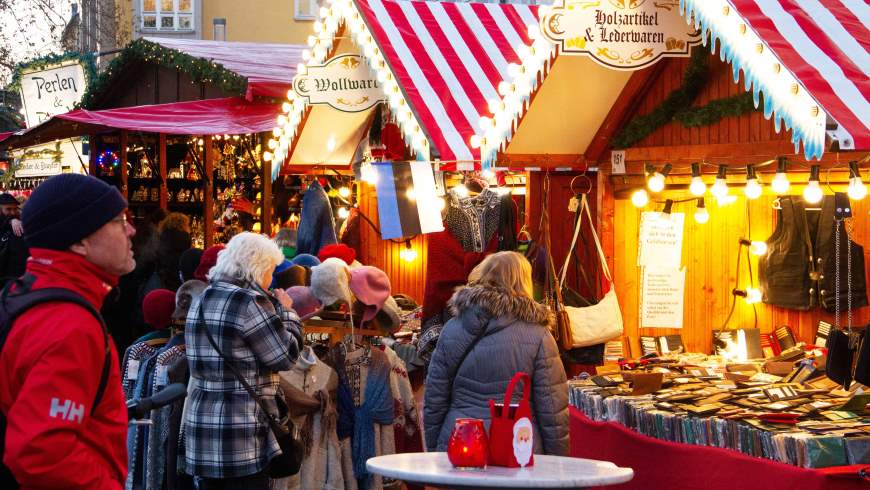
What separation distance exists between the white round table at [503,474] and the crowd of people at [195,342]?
1169 mm

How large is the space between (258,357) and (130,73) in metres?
12.1

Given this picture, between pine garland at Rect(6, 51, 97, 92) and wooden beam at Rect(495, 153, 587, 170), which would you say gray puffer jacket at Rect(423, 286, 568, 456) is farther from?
pine garland at Rect(6, 51, 97, 92)

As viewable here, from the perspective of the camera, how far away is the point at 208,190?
15.8 metres

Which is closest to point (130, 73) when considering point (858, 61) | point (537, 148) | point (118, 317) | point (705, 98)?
point (118, 317)

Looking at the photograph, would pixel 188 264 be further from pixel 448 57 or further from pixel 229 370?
pixel 448 57

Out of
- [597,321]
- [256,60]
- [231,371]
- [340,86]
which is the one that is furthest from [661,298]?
[256,60]

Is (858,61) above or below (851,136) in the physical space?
above

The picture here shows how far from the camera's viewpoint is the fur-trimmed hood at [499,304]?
653cm

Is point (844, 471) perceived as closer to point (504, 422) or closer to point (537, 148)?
point (504, 422)

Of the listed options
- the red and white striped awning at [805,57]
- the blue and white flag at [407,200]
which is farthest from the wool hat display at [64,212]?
the blue and white flag at [407,200]

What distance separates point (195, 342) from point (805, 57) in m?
3.49

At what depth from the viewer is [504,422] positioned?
205 inches

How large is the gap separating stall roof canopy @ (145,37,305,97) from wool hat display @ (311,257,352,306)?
625 cm

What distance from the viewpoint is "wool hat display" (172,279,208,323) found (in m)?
7.50
